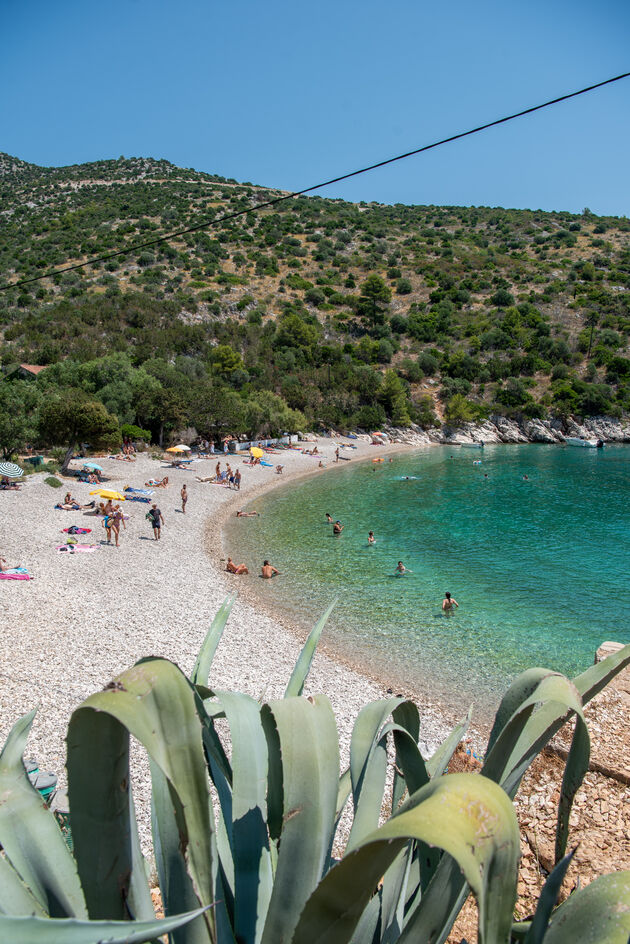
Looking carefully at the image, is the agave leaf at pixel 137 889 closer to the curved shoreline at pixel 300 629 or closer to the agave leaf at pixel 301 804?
the agave leaf at pixel 301 804

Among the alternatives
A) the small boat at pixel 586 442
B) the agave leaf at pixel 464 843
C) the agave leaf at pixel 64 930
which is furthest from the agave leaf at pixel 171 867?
the small boat at pixel 586 442

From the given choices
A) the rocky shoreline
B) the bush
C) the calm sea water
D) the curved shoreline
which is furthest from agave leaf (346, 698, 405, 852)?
the rocky shoreline

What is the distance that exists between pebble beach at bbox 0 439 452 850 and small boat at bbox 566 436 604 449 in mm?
53188

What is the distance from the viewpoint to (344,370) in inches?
2557

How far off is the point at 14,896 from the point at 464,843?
1.50 m

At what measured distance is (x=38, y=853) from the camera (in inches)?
66.9

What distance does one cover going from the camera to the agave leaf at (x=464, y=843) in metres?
0.94

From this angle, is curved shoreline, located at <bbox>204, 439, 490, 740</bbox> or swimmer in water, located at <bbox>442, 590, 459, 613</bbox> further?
swimmer in water, located at <bbox>442, 590, 459, 613</bbox>

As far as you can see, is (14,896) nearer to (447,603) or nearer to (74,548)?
(447,603)

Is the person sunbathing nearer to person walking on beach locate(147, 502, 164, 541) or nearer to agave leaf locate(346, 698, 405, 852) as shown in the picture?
person walking on beach locate(147, 502, 164, 541)

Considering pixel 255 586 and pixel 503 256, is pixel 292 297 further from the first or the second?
pixel 255 586

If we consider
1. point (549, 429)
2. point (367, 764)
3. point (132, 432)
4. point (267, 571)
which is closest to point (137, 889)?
point (367, 764)

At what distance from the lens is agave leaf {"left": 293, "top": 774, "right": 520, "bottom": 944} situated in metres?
0.94

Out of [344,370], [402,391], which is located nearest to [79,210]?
[344,370]
